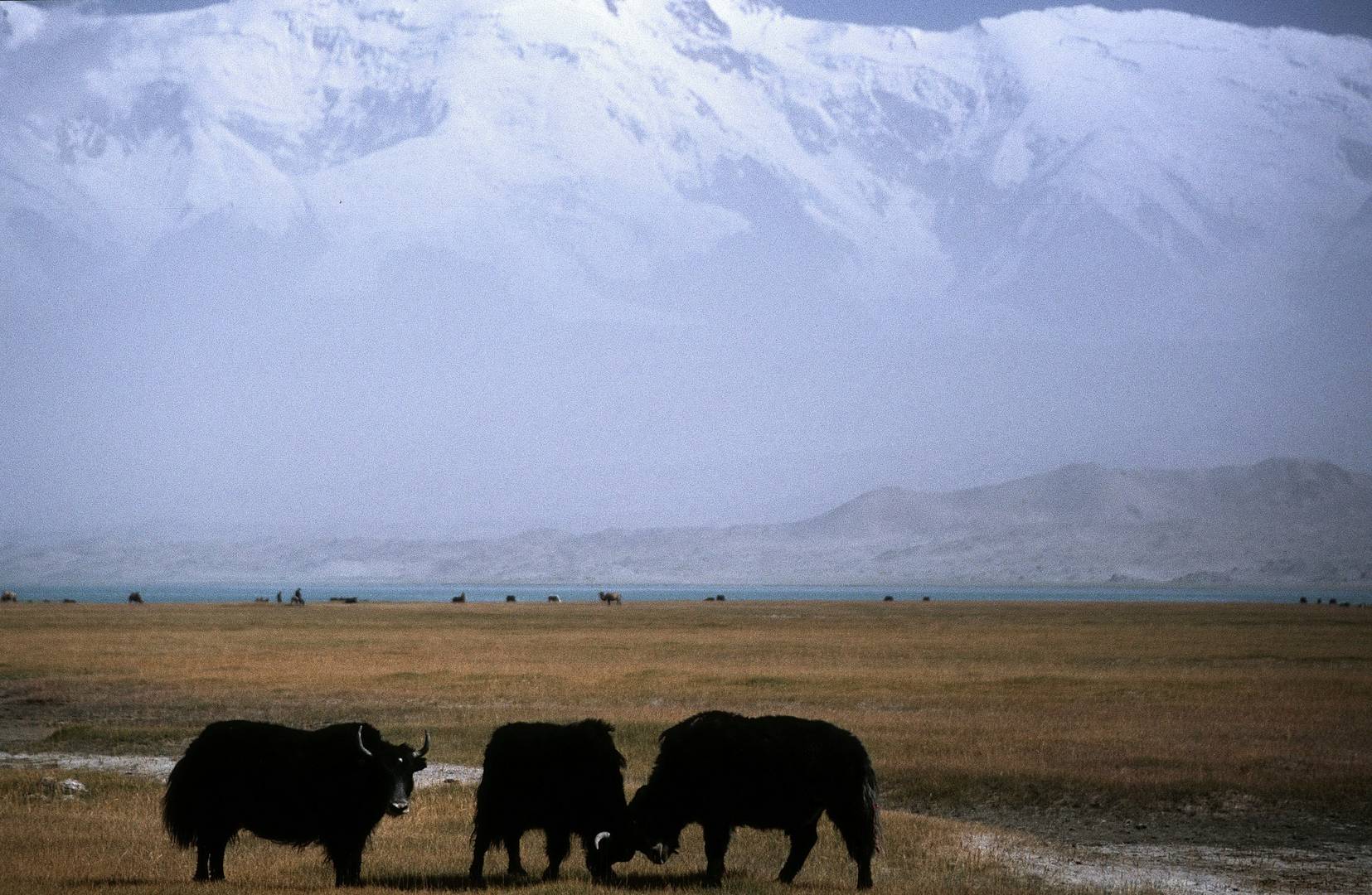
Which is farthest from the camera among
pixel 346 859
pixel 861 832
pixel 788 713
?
pixel 788 713

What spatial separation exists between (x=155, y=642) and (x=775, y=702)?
3275cm

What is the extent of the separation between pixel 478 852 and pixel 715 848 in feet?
8.26

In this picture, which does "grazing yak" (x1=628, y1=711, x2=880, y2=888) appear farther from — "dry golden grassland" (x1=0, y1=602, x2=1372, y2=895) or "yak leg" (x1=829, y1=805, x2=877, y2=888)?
"dry golden grassland" (x1=0, y1=602, x2=1372, y2=895)

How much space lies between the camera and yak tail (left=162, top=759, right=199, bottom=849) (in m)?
14.7

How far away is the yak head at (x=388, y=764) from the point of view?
1434cm

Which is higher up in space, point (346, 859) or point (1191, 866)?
point (346, 859)

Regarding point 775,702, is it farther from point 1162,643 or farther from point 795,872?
point 1162,643

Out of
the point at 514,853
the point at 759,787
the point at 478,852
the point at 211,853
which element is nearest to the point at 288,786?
the point at 211,853

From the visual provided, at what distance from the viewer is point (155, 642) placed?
58.5m

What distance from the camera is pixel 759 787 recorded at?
49.0 feet

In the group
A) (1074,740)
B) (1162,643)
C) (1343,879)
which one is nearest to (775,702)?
(1074,740)

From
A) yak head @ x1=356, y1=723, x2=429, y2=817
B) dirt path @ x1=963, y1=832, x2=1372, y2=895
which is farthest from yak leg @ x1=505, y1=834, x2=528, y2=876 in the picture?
dirt path @ x1=963, y1=832, x2=1372, y2=895

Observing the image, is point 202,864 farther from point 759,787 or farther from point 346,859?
point 759,787

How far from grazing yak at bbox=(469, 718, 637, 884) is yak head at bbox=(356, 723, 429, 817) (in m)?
1.03
